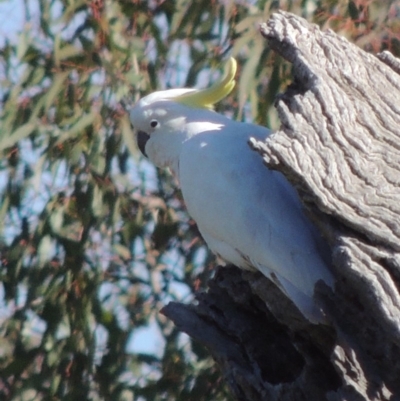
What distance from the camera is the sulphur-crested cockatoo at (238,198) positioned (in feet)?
7.06

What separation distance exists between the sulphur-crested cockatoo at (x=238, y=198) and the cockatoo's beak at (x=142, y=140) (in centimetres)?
10

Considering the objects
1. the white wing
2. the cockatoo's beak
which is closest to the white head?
the cockatoo's beak

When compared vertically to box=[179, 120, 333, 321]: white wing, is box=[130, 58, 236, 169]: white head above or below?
below

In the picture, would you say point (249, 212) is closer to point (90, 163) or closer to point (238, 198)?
point (238, 198)

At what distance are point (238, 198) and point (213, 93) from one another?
411mm

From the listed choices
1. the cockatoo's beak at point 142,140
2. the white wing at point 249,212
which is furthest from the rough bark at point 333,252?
the cockatoo's beak at point 142,140

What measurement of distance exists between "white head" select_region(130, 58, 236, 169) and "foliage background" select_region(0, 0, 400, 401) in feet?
0.56

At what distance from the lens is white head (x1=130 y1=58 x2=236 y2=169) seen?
264 cm

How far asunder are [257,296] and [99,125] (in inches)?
36.2

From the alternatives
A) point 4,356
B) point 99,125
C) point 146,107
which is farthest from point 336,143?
point 4,356

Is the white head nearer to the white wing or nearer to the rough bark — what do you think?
the white wing

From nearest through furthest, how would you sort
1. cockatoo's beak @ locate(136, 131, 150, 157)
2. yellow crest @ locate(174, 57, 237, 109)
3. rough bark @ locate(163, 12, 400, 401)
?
rough bark @ locate(163, 12, 400, 401)
yellow crest @ locate(174, 57, 237, 109)
cockatoo's beak @ locate(136, 131, 150, 157)

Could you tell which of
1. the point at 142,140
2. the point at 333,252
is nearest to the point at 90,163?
the point at 142,140

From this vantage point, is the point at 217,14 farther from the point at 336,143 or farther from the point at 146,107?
the point at 336,143
